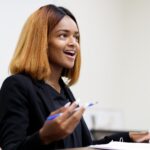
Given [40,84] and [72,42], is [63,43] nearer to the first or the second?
[72,42]

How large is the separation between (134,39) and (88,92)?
804 millimetres

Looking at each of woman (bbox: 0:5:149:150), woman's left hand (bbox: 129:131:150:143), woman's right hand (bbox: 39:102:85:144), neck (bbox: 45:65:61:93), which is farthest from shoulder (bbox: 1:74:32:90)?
woman's left hand (bbox: 129:131:150:143)

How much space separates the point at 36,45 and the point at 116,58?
74.0 inches

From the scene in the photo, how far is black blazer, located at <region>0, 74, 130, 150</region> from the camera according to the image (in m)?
1.06

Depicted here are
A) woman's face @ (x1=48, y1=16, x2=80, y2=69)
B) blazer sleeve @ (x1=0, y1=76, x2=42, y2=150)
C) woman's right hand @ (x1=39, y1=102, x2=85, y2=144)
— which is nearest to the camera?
woman's right hand @ (x1=39, y1=102, x2=85, y2=144)

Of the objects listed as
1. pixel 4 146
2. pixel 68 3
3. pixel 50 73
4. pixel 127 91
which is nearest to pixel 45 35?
pixel 50 73

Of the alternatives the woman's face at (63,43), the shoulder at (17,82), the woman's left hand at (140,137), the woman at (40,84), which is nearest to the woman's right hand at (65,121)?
the woman at (40,84)

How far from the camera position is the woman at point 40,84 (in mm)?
1065

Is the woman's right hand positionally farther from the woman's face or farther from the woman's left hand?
the woman's left hand

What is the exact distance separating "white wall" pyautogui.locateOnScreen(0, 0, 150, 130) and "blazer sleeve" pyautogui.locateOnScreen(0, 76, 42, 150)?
4.52ft

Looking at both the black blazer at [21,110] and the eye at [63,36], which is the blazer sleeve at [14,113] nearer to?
the black blazer at [21,110]

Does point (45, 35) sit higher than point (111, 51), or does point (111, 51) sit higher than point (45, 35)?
point (45, 35)

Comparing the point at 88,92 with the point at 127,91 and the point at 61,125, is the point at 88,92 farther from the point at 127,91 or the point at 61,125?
the point at 61,125

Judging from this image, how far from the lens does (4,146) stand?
1.06m
